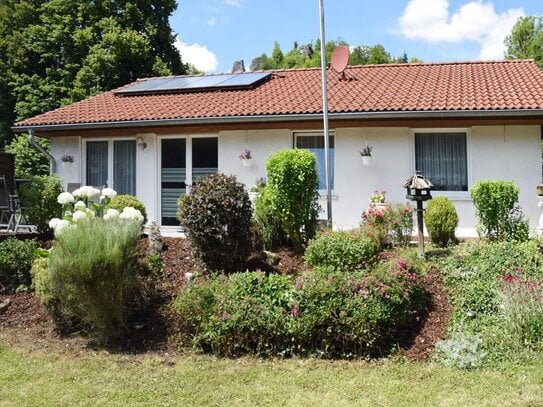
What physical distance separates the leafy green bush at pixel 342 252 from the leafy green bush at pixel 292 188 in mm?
947

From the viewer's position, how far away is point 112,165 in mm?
13016

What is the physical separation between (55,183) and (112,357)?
267 inches

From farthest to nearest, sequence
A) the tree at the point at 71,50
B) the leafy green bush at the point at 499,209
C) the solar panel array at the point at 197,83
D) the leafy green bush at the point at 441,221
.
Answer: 1. the tree at the point at 71,50
2. the solar panel array at the point at 197,83
3. the leafy green bush at the point at 441,221
4. the leafy green bush at the point at 499,209

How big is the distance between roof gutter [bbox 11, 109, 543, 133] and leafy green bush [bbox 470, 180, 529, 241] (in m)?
2.33

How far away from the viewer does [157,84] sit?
1590 centimetres

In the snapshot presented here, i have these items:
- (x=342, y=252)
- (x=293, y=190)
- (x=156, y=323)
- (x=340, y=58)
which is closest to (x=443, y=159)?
(x=340, y=58)

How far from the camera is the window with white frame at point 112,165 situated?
12938mm

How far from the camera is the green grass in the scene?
4.48 metres

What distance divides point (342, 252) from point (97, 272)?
11.2ft

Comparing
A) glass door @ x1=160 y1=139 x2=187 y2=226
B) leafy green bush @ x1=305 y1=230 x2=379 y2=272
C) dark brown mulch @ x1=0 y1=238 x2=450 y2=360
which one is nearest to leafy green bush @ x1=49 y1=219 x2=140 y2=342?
dark brown mulch @ x1=0 y1=238 x2=450 y2=360

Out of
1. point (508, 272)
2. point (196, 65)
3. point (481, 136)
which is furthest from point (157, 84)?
point (196, 65)

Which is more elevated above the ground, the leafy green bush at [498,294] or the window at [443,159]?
the window at [443,159]

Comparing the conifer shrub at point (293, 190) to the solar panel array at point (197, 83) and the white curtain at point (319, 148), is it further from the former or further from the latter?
the solar panel array at point (197, 83)

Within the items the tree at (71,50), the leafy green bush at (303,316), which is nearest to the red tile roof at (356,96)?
the leafy green bush at (303,316)
